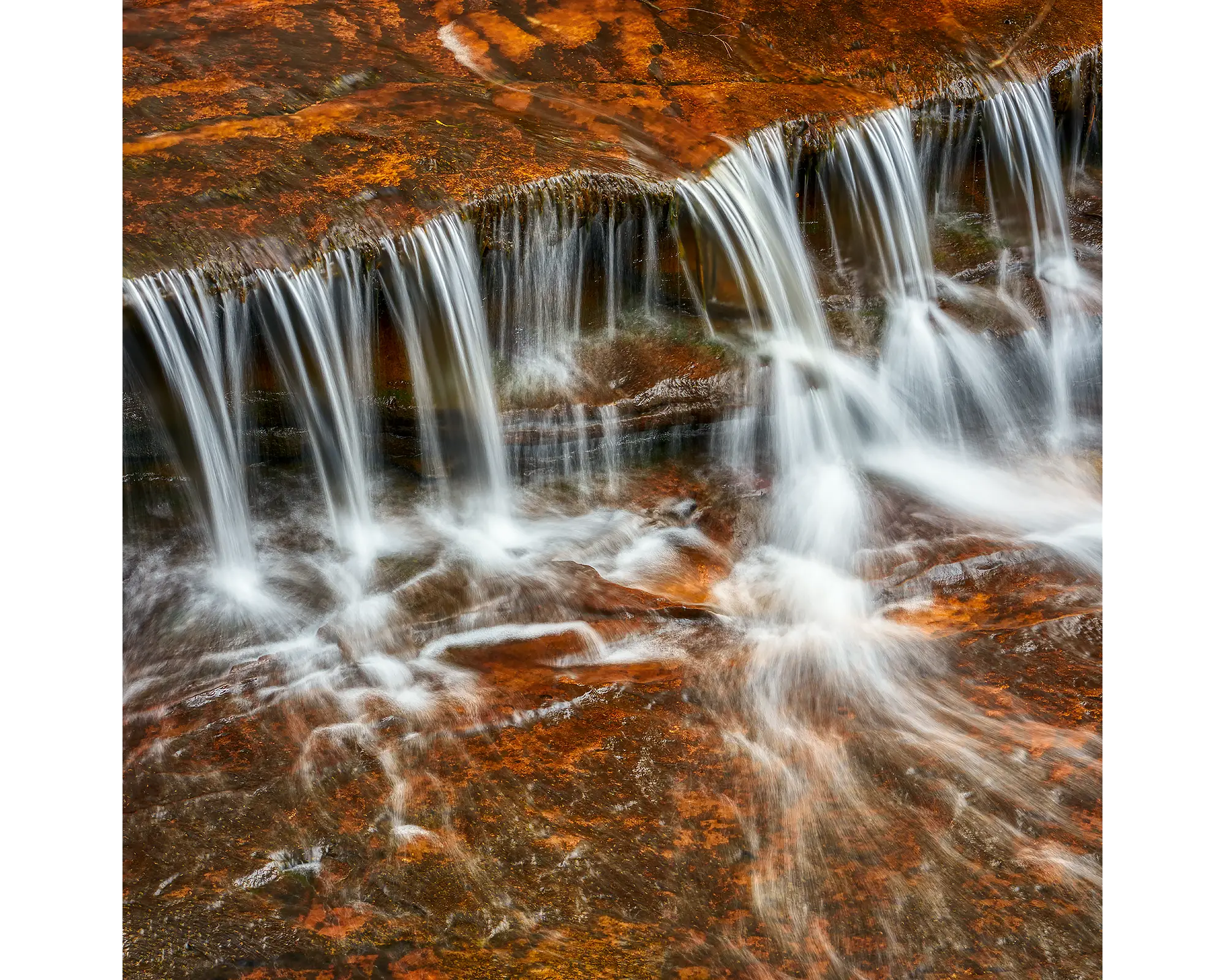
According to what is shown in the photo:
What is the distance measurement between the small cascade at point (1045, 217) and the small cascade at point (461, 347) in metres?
3.25

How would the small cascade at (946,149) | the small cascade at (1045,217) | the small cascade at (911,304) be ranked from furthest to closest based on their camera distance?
the small cascade at (946,149), the small cascade at (1045,217), the small cascade at (911,304)

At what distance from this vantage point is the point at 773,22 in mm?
7492

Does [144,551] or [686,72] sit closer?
[144,551]

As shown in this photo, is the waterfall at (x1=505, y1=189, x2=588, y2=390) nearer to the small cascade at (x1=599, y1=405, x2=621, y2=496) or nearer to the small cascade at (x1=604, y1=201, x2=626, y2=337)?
the small cascade at (x1=604, y1=201, x2=626, y2=337)

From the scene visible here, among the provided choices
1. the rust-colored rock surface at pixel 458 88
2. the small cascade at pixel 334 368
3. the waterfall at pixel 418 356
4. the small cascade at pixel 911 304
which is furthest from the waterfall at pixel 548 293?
the small cascade at pixel 911 304

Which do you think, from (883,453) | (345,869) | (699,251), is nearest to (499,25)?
(699,251)

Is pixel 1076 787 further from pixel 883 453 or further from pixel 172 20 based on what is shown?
pixel 172 20

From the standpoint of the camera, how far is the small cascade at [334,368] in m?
5.18

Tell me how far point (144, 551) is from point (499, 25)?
415 cm

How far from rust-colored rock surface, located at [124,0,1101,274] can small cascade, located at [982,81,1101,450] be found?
34 centimetres

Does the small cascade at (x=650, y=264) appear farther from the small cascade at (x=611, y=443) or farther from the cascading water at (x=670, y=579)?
the small cascade at (x=611, y=443)

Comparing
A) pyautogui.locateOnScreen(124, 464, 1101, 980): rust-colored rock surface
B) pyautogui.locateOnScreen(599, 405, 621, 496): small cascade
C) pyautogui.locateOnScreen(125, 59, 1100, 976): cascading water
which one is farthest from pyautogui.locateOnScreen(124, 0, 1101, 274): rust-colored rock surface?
pyautogui.locateOnScreen(124, 464, 1101, 980): rust-colored rock surface

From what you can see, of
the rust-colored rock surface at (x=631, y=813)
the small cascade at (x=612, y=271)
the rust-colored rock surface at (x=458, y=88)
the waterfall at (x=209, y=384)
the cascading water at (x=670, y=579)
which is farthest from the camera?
the small cascade at (x=612, y=271)

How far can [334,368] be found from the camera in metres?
5.40
